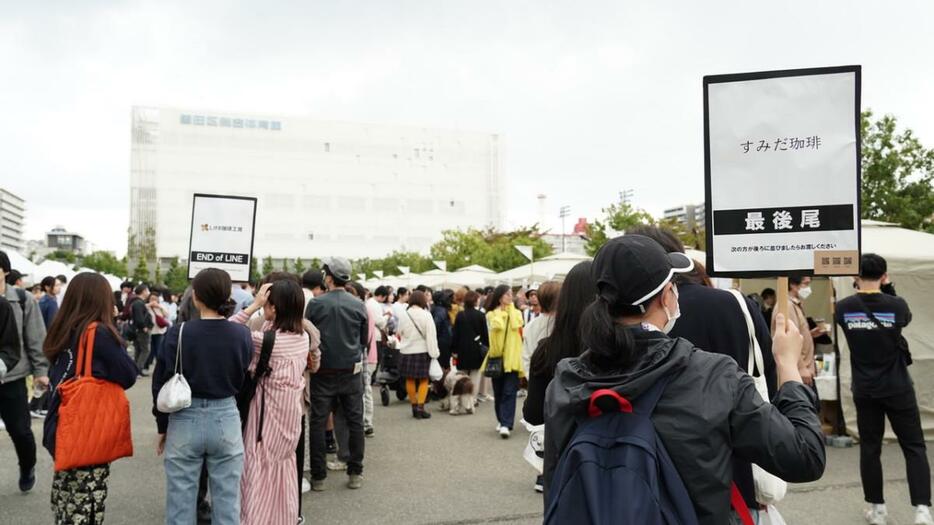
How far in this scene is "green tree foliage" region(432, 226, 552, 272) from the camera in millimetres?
45625

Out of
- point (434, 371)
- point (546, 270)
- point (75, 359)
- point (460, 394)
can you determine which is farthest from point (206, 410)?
point (546, 270)

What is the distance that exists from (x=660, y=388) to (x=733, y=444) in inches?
10.4

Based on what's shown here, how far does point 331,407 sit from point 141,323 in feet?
35.0

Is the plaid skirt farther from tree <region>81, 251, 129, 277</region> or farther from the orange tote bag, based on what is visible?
tree <region>81, 251, 129, 277</region>

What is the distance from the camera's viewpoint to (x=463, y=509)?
20.3 ft

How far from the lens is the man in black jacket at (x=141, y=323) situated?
15.8 m

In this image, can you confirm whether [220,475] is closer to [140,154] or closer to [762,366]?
[762,366]

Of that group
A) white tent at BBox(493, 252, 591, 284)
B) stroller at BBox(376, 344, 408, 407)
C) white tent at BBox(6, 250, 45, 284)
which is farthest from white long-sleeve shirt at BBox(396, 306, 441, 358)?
white tent at BBox(6, 250, 45, 284)

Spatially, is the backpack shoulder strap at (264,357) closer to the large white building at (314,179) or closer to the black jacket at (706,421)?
the black jacket at (706,421)

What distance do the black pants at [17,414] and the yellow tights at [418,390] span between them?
18.5ft

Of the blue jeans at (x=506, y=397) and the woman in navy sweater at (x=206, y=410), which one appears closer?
the woman in navy sweater at (x=206, y=410)

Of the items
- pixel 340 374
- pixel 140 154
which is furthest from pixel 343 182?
pixel 340 374

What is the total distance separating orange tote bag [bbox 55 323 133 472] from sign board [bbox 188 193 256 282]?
9.02 ft

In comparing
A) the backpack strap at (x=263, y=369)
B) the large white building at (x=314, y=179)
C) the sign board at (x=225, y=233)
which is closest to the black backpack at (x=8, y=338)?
the sign board at (x=225, y=233)
